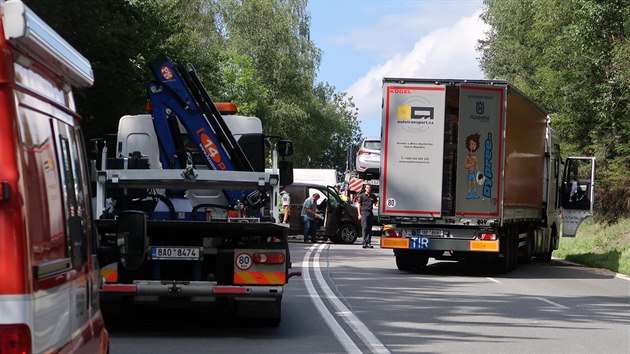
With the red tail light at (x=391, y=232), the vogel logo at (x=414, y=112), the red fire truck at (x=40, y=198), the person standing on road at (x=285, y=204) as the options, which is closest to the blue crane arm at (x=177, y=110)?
the vogel logo at (x=414, y=112)

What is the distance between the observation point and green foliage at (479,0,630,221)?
35.1 meters

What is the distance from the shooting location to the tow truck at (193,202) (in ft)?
Result: 36.0

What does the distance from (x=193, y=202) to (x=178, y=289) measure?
2366 mm

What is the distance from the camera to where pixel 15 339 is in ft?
11.5

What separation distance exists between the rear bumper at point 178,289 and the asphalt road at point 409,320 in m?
0.47

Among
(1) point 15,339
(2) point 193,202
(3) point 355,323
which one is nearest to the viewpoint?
(1) point 15,339

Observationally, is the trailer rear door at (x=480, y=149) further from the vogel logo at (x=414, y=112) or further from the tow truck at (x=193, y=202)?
the tow truck at (x=193, y=202)

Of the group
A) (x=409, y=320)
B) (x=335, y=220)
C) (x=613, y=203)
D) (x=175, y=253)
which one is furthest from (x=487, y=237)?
(x=613, y=203)

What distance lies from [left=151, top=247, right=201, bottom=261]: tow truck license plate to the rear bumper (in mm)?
255

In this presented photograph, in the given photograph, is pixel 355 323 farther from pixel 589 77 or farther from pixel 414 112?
pixel 589 77

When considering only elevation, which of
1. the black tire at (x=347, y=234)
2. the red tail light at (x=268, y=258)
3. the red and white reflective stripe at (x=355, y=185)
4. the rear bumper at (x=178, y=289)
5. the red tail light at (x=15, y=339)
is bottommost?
the black tire at (x=347, y=234)

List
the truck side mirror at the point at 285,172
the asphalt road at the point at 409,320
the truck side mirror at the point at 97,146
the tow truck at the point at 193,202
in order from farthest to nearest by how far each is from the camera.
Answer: the truck side mirror at the point at 285,172, the truck side mirror at the point at 97,146, the tow truck at the point at 193,202, the asphalt road at the point at 409,320

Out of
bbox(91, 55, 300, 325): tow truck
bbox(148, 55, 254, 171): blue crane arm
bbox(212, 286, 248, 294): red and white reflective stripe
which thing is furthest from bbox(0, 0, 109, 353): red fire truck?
bbox(148, 55, 254, 171): blue crane arm

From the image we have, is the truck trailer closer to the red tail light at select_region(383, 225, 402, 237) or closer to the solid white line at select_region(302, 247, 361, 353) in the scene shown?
the red tail light at select_region(383, 225, 402, 237)
